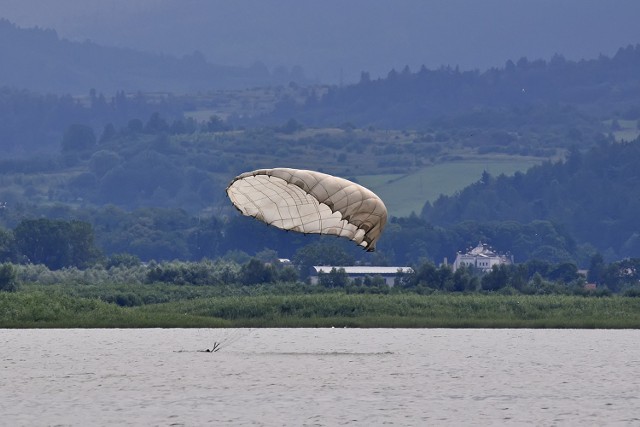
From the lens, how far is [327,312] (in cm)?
6600

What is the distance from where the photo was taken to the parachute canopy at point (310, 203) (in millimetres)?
41156

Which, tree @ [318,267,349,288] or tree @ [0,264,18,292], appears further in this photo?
tree @ [318,267,349,288]

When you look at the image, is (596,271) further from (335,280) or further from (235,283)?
(235,283)

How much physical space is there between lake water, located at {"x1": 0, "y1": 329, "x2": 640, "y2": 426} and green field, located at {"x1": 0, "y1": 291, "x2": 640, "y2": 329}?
22.0 inches

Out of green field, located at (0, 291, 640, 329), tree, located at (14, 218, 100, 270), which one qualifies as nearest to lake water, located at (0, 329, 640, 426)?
green field, located at (0, 291, 640, 329)

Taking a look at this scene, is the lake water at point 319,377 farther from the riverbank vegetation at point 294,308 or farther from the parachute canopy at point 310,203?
the parachute canopy at point 310,203

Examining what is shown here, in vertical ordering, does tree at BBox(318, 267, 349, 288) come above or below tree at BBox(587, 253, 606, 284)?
above

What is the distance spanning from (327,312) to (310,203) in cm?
2259

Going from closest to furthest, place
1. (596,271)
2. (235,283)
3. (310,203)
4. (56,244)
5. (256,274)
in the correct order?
(310,203)
(235,283)
(256,274)
(56,244)
(596,271)

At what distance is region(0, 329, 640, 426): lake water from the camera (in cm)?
3775

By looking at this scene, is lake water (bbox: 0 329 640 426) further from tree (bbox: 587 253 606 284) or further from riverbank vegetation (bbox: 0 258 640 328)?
tree (bbox: 587 253 606 284)

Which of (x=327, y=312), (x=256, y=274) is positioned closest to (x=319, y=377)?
(x=327, y=312)

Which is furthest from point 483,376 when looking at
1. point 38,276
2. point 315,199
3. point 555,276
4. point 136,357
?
point 555,276

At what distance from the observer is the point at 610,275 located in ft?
481
